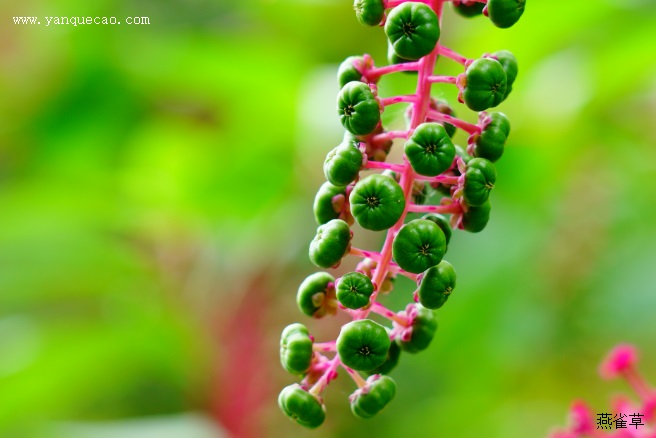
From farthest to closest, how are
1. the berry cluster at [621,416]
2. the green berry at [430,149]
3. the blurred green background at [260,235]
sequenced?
the blurred green background at [260,235]
the berry cluster at [621,416]
the green berry at [430,149]

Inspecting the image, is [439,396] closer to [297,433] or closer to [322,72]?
[297,433]

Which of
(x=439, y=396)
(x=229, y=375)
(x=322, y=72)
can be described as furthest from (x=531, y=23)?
(x=229, y=375)

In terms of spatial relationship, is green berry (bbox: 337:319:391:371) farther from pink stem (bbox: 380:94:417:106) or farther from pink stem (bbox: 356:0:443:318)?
pink stem (bbox: 380:94:417:106)

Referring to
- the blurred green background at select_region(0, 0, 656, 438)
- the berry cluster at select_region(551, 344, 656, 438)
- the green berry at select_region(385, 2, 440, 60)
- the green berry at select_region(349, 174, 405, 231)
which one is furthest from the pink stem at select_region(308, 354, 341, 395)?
the blurred green background at select_region(0, 0, 656, 438)

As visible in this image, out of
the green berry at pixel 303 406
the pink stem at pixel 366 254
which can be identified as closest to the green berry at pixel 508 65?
the pink stem at pixel 366 254

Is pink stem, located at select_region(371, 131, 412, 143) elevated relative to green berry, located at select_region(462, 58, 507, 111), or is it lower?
lower

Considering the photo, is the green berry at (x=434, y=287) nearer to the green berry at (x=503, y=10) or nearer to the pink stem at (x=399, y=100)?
the pink stem at (x=399, y=100)

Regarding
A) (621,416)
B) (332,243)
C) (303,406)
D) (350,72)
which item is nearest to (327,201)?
(332,243)
